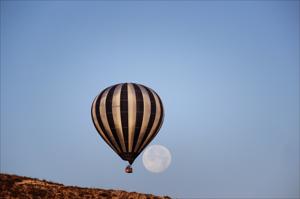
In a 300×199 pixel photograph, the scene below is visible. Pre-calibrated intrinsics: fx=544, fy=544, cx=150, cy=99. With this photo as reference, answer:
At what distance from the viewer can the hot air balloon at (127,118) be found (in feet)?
205

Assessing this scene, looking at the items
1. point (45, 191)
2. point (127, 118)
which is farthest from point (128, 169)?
point (45, 191)

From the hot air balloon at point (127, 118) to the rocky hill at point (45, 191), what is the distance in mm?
9949

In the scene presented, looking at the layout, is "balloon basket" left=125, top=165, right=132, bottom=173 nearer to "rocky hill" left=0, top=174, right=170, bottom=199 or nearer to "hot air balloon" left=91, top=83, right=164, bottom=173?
"hot air balloon" left=91, top=83, right=164, bottom=173

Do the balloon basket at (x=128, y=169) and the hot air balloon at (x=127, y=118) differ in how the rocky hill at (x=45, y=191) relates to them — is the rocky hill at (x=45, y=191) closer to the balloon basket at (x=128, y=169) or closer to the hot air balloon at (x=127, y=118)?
the balloon basket at (x=128, y=169)

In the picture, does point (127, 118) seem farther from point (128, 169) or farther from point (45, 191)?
point (45, 191)

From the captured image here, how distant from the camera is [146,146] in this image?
6431cm

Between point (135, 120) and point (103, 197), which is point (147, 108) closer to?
point (135, 120)

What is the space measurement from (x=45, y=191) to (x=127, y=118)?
17.7m

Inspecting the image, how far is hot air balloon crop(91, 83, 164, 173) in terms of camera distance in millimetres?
62344

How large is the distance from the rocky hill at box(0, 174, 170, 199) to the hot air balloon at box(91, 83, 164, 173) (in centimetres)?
995

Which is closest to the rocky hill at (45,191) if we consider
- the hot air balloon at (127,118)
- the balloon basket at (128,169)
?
the balloon basket at (128,169)

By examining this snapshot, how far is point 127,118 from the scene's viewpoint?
2482 inches

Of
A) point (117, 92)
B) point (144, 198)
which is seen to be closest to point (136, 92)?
point (117, 92)

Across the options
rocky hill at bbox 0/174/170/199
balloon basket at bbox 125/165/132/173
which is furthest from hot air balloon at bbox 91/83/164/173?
rocky hill at bbox 0/174/170/199
